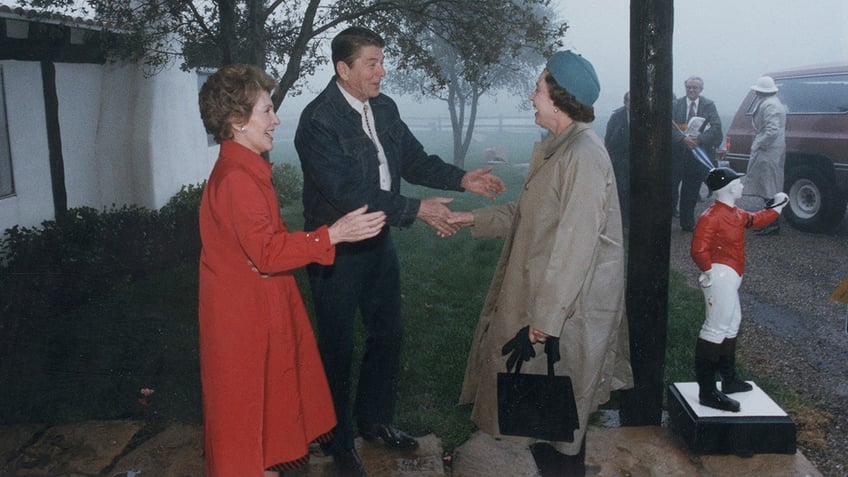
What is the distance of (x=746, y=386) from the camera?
160 inches

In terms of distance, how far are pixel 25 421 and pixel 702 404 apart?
412 centimetres

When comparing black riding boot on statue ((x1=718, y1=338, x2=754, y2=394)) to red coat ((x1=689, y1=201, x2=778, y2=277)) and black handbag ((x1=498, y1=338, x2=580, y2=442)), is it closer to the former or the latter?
red coat ((x1=689, y1=201, x2=778, y2=277))

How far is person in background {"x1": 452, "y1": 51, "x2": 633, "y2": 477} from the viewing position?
304 cm

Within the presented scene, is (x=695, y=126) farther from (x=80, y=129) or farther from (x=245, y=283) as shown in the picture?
(x=245, y=283)

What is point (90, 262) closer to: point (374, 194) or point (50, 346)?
point (50, 346)

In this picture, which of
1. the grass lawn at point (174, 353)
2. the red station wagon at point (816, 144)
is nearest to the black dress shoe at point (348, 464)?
the grass lawn at point (174, 353)

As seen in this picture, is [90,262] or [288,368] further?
[90,262]

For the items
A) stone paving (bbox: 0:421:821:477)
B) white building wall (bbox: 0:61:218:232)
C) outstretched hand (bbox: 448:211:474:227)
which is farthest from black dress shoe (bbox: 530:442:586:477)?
white building wall (bbox: 0:61:218:232)

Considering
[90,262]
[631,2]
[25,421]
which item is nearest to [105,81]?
[90,262]

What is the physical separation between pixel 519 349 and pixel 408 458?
1.16 meters

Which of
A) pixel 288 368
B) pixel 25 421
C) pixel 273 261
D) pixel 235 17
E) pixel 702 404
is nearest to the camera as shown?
pixel 273 261

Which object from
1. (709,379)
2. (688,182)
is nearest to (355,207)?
(709,379)

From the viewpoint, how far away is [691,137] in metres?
10.5

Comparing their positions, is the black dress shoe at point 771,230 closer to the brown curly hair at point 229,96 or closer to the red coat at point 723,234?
the red coat at point 723,234
